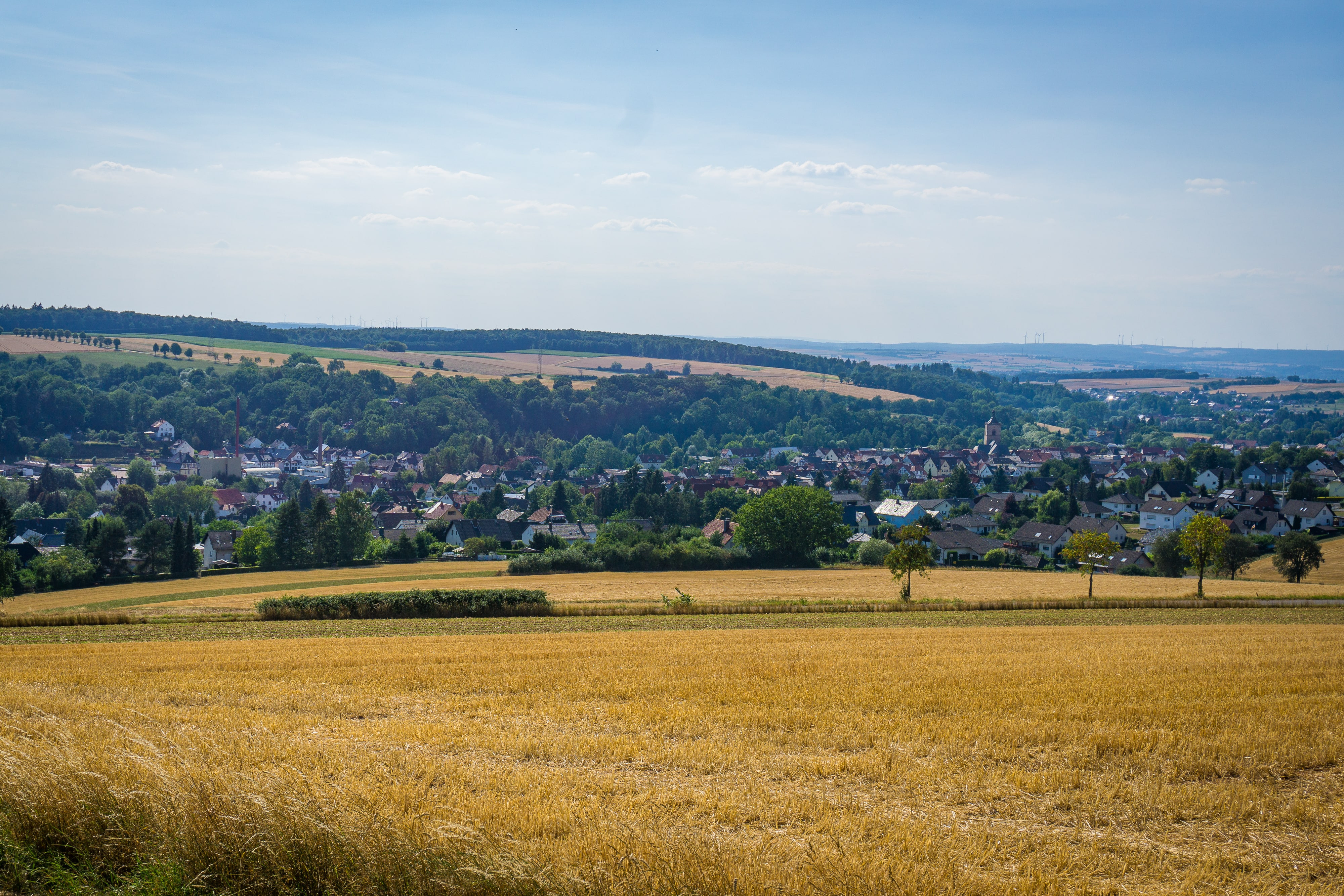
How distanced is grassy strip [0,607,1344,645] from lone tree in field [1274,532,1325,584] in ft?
55.4

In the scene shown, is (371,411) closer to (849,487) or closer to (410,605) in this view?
(849,487)

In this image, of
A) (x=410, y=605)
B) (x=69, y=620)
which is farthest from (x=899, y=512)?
(x=69, y=620)

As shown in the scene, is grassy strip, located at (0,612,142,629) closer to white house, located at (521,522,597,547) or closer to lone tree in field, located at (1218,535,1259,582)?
white house, located at (521,522,597,547)

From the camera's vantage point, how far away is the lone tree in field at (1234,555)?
54875 mm

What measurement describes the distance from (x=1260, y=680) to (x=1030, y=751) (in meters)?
7.86

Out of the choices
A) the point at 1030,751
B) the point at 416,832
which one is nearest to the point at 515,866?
the point at 416,832

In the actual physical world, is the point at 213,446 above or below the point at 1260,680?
below

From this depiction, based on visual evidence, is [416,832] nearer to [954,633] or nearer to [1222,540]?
[954,633]

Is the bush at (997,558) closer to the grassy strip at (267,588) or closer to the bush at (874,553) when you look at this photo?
the bush at (874,553)

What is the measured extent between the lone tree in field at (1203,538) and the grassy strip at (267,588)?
39872mm

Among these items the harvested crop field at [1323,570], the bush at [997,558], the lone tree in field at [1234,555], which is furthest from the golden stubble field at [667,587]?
the bush at [997,558]

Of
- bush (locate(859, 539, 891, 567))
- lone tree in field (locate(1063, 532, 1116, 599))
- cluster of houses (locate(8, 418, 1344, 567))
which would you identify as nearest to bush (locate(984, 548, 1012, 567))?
cluster of houses (locate(8, 418, 1344, 567))

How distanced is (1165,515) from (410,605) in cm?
8153

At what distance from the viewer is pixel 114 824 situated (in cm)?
685
